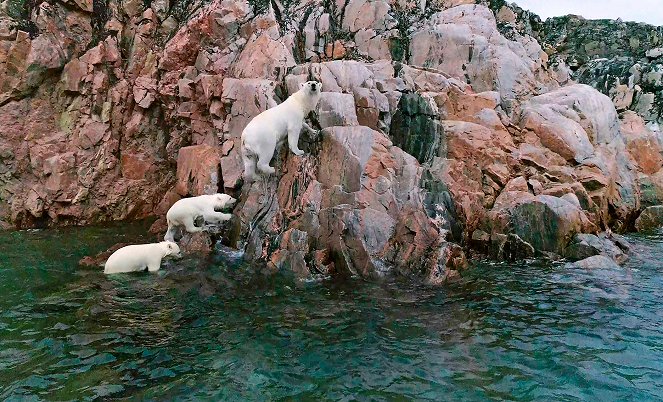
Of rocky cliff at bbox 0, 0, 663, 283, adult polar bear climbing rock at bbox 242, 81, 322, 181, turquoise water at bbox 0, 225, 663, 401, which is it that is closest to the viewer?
turquoise water at bbox 0, 225, 663, 401

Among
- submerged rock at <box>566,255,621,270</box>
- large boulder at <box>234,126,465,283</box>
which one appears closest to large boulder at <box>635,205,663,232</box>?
submerged rock at <box>566,255,621,270</box>

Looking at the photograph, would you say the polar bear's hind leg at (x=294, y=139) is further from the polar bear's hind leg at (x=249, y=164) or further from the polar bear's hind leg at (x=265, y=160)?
the polar bear's hind leg at (x=249, y=164)

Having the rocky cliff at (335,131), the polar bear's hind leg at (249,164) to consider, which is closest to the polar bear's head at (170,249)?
the rocky cliff at (335,131)

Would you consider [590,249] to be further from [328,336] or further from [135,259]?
[135,259]

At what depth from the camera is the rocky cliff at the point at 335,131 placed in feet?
39.1

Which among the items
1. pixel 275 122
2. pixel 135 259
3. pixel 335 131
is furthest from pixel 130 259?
pixel 335 131

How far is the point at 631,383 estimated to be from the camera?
6.18 metres

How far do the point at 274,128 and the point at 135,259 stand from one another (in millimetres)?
4396

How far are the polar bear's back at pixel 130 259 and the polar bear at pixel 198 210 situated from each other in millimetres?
1774

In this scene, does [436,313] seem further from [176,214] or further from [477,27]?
[477,27]

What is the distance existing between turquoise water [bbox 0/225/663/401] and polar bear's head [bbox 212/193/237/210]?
2.14 m

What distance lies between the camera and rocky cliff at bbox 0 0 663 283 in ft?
39.1

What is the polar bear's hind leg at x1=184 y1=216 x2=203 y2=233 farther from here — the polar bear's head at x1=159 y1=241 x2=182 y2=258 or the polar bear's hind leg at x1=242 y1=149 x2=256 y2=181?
the polar bear's hind leg at x1=242 y1=149 x2=256 y2=181

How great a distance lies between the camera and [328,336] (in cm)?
760
